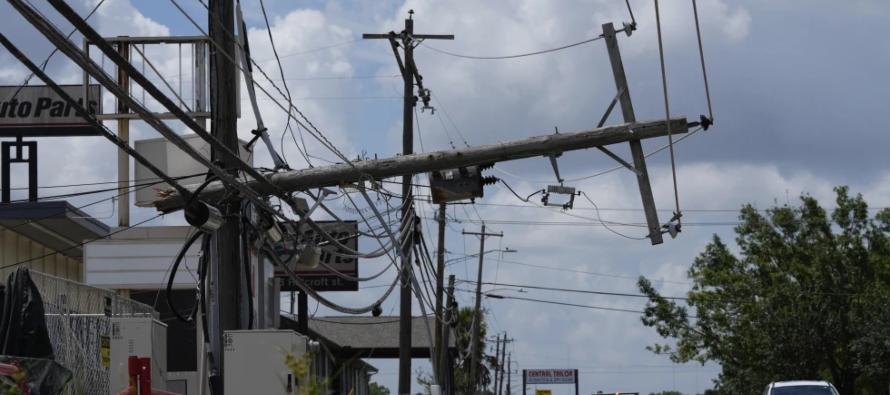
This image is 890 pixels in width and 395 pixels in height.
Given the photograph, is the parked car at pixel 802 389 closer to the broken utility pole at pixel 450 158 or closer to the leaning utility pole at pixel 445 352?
the broken utility pole at pixel 450 158

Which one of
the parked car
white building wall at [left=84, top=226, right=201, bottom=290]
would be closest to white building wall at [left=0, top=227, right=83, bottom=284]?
white building wall at [left=84, top=226, right=201, bottom=290]

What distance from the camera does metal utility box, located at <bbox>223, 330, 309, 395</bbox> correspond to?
1329 cm

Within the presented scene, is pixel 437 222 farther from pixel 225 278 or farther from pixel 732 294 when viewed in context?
pixel 225 278

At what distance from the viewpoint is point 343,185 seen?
17344mm

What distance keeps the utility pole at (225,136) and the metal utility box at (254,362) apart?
210cm

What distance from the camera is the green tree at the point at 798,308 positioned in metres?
41.7

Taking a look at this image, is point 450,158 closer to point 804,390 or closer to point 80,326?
point 80,326

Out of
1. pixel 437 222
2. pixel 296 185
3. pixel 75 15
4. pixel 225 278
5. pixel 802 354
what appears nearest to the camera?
pixel 75 15

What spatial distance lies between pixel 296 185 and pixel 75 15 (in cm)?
913

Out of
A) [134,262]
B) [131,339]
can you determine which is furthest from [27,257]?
[131,339]

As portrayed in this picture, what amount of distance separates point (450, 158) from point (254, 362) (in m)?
4.69

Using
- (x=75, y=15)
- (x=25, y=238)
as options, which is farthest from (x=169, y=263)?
(x=75, y=15)

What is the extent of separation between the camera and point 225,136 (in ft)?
51.5

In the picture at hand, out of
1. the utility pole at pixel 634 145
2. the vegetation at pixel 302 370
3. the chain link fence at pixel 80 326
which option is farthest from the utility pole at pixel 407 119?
the vegetation at pixel 302 370
